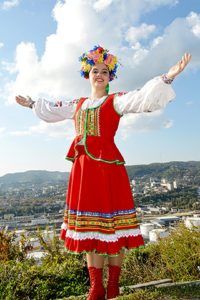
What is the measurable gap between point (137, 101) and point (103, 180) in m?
0.69

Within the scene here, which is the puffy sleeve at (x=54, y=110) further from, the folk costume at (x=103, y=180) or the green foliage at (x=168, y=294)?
the green foliage at (x=168, y=294)

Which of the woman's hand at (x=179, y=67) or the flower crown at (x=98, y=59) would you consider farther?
the flower crown at (x=98, y=59)

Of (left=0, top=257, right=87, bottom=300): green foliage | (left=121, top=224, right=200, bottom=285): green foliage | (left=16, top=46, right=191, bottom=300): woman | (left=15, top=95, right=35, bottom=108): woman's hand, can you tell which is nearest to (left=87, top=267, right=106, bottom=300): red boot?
(left=16, top=46, right=191, bottom=300): woman

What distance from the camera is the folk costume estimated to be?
2.73 metres

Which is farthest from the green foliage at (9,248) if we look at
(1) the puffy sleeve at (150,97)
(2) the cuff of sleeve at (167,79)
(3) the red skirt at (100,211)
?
(2) the cuff of sleeve at (167,79)

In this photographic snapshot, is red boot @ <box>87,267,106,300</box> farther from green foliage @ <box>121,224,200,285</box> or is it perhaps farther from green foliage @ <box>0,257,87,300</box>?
green foliage @ <box>121,224,200,285</box>

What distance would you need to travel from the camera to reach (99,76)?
319cm

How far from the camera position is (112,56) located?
3.27 meters

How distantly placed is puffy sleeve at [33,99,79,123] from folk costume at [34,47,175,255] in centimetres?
23

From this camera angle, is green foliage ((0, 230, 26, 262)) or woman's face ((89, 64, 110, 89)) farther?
green foliage ((0, 230, 26, 262))

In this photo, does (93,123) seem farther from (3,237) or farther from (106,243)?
(3,237)

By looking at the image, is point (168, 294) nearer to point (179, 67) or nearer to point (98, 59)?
point (179, 67)

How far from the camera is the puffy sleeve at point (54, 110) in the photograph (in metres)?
3.32

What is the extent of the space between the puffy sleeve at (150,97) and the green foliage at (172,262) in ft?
6.34
